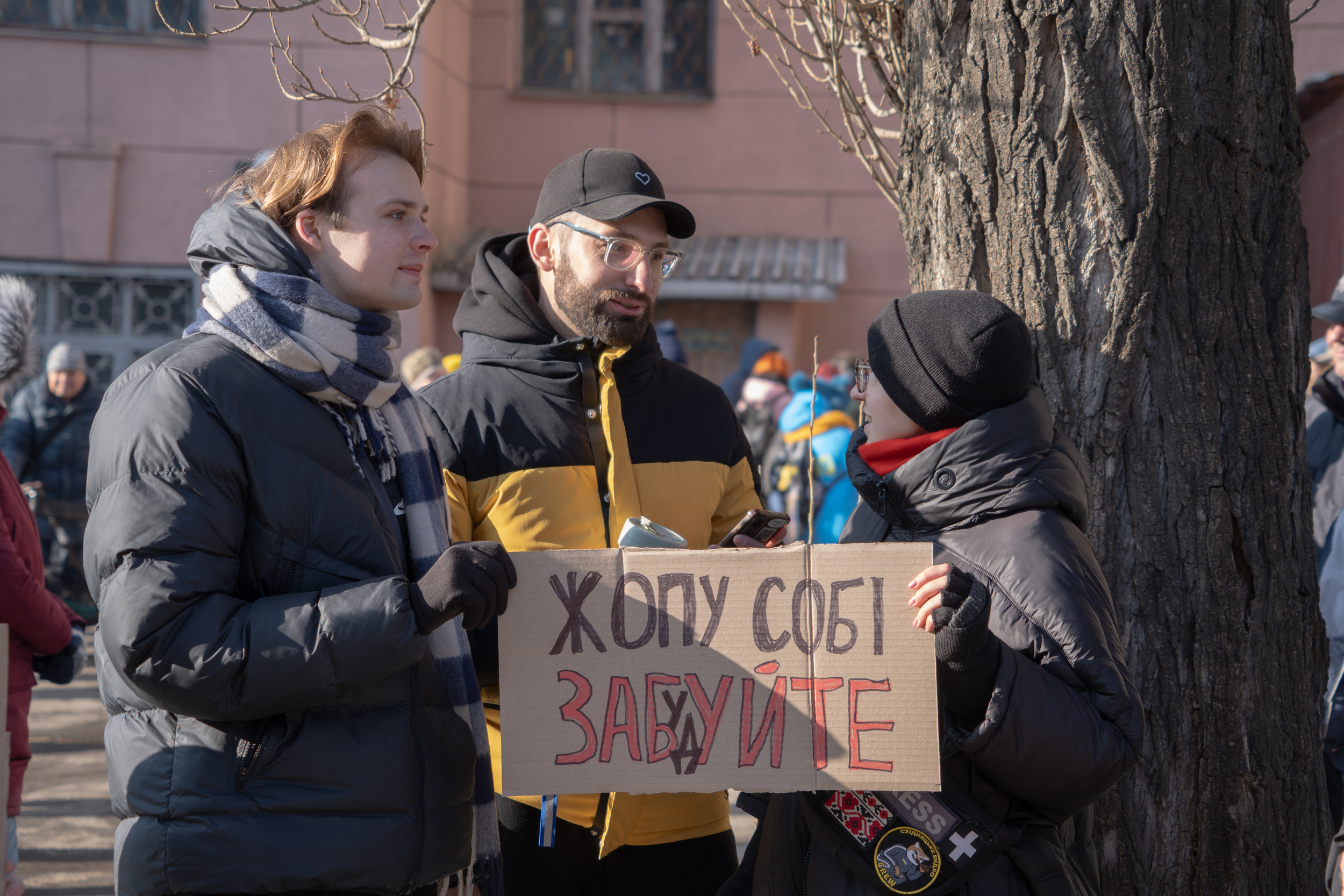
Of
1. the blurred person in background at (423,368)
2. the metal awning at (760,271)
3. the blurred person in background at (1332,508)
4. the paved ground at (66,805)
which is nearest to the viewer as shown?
the blurred person in background at (1332,508)

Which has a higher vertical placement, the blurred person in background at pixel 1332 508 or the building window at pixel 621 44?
the building window at pixel 621 44

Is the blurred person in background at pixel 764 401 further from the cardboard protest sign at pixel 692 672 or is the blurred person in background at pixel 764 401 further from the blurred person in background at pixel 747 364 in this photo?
the cardboard protest sign at pixel 692 672

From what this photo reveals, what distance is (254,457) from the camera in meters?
1.71

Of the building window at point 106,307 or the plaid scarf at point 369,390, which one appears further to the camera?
the building window at point 106,307

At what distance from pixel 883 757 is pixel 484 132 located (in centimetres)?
1034

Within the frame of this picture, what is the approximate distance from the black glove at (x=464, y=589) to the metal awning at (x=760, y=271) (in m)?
8.16

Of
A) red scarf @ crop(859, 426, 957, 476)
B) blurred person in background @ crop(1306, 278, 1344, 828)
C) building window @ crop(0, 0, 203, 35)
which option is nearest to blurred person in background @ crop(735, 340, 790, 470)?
blurred person in background @ crop(1306, 278, 1344, 828)

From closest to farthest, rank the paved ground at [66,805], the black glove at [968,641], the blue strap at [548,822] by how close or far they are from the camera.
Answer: the black glove at [968,641], the blue strap at [548,822], the paved ground at [66,805]

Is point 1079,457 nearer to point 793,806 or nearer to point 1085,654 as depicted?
point 1085,654

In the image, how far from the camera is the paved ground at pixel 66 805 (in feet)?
14.8

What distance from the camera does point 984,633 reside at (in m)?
1.61

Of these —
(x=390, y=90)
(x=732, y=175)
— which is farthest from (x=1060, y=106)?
(x=732, y=175)

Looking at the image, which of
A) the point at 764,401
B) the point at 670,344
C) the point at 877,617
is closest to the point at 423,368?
the point at 670,344

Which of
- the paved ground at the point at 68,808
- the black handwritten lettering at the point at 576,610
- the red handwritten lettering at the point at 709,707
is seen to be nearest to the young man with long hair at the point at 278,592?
the black handwritten lettering at the point at 576,610
